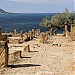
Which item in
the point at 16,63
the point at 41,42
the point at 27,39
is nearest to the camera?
the point at 16,63

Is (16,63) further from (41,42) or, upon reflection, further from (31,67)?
(41,42)

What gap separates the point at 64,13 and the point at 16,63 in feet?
141

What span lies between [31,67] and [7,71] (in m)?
1.58

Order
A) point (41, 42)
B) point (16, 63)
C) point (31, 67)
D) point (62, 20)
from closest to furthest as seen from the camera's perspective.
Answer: point (31, 67) → point (16, 63) → point (41, 42) → point (62, 20)

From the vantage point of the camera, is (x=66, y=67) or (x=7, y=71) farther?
(x=66, y=67)

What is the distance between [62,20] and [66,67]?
139 feet

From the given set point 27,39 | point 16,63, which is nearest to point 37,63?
point 16,63

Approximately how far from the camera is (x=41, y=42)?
1368 inches

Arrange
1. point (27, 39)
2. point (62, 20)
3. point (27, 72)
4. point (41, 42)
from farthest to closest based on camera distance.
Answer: point (62, 20) → point (27, 39) → point (41, 42) → point (27, 72)

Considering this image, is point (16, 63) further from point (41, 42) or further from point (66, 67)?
point (41, 42)

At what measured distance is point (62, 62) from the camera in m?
18.7

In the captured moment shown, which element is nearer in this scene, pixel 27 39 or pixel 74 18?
pixel 27 39

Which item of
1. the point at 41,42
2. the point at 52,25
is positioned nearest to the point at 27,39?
the point at 41,42

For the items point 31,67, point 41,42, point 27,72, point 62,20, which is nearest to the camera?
point 27,72
